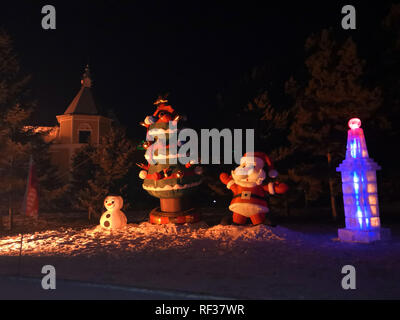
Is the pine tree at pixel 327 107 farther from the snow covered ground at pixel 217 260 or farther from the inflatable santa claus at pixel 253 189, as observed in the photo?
the snow covered ground at pixel 217 260

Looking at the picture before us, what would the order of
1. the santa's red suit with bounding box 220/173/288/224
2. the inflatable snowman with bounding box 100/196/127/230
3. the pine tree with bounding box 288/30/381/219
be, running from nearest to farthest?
the santa's red suit with bounding box 220/173/288/224
the inflatable snowman with bounding box 100/196/127/230
the pine tree with bounding box 288/30/381/219

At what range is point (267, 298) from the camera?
593 centimetres

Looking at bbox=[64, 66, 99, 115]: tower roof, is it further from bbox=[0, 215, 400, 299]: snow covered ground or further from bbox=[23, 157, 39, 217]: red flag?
bbox=[23, 157, 39, 217]: red flag

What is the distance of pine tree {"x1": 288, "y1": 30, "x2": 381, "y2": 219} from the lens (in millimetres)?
16859

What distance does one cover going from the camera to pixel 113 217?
14.7 m

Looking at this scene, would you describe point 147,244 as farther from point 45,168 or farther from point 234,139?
point 45,168

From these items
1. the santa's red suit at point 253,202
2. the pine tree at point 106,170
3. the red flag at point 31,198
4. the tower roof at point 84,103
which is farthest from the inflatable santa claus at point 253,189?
the tower roof at point 84,103

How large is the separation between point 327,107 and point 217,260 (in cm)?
1115

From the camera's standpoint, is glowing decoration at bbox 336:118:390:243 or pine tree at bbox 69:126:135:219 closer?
glowing decoration at bbox 336:118:390:243

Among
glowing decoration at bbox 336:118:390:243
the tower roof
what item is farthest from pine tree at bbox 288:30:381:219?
the tower roof

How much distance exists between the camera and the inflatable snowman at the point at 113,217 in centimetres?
1466

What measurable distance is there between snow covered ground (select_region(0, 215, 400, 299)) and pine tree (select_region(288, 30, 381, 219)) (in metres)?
4.74

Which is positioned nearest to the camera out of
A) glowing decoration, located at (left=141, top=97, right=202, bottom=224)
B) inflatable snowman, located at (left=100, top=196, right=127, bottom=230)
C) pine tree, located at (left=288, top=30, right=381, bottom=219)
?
glowing decoration, located at (left=141, top=97, right=202, bottom=224)

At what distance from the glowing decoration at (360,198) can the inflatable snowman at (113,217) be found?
7871 mm
